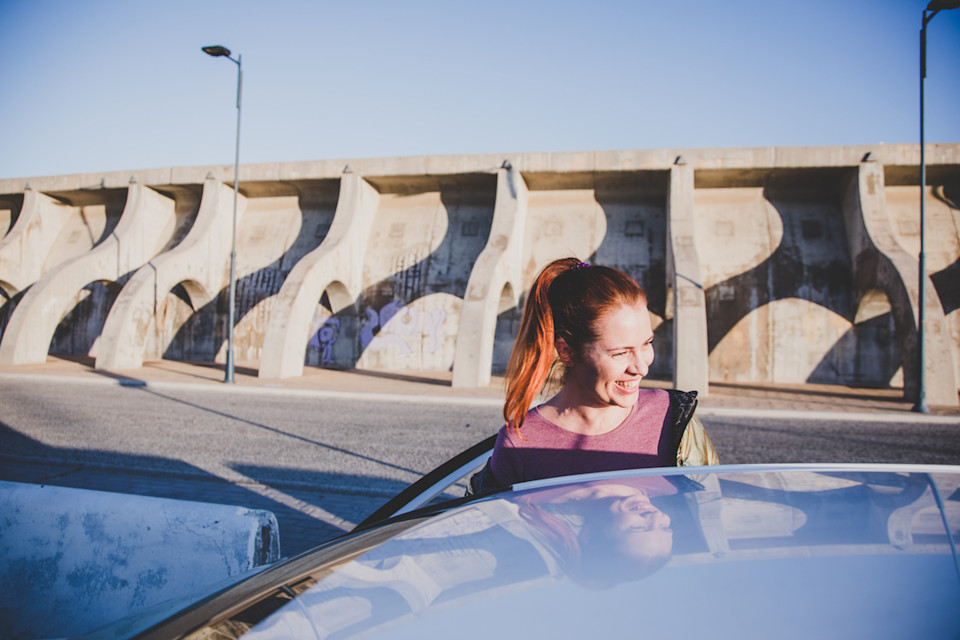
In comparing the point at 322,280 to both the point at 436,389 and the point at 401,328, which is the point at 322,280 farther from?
the point at 436,389

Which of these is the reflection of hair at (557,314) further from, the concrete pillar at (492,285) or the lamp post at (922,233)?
the lamp post at (922,233)

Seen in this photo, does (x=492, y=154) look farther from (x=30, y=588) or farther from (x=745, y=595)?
(x=745, y=595)

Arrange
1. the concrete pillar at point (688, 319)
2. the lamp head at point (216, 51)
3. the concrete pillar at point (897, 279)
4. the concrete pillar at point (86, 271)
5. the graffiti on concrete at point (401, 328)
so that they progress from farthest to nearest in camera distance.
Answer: the graffiti on concrete at point (401, 328) → the concrete pillar at point (86, 271) → the lamp head at point (216, 51) → the concrete pillar at point (688, 319) → the concrete pillar at point (897, 279)

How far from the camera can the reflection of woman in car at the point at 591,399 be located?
1.86 m

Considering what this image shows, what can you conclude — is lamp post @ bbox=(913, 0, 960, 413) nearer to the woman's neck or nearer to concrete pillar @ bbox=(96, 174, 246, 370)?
the woman's neck

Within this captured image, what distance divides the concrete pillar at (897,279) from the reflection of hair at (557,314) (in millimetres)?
12653

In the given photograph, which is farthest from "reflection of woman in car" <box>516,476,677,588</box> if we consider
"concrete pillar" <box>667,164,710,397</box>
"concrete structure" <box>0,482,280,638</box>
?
"concrete pillar" <box>667,164,710,397</box>

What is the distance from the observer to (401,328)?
60.4ft

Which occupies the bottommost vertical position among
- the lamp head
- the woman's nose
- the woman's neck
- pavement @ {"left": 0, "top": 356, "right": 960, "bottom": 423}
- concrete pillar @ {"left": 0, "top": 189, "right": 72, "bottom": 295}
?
pavement @ {"left": 0, "top": 356, "right": 960, "bottom": 423}

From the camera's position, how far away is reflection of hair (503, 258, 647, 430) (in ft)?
6.20

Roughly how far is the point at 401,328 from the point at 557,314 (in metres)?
16.7

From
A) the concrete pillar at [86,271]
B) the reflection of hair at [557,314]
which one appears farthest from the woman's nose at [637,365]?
the concrete pillar at [86,271]

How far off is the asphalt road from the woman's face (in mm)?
2893

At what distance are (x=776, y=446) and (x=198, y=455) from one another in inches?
297
